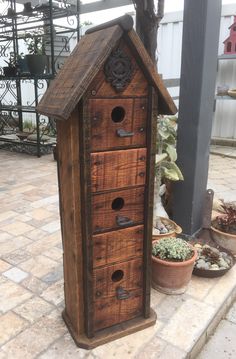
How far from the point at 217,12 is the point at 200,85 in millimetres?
463

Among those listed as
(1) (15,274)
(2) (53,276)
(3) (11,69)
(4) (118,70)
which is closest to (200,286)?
(2) (53,276)

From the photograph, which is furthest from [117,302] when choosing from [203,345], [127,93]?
[127,93]

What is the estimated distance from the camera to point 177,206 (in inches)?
96.7

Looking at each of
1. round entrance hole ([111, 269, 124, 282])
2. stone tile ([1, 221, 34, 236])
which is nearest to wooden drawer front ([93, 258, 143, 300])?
round entrance hole ([111, 269, 124, 282])

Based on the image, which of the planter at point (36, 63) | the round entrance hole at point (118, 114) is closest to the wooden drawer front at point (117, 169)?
the round entrance hole at point (118, 114)

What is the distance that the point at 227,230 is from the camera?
238cm

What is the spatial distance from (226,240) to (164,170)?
25.5 inches

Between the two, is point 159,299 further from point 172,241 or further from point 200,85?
point 200,85

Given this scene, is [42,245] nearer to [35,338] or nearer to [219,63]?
[35,338]

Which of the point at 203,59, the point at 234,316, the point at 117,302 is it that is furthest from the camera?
the point at 203,59

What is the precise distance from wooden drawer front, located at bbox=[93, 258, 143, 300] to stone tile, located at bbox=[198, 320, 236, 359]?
1.53ft

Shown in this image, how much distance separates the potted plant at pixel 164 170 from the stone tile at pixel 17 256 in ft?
2.91

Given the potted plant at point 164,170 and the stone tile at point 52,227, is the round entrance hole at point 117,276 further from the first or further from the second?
the stone tile at point 52,227

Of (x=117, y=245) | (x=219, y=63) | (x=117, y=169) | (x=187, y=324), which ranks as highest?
(x=219, y=63)
